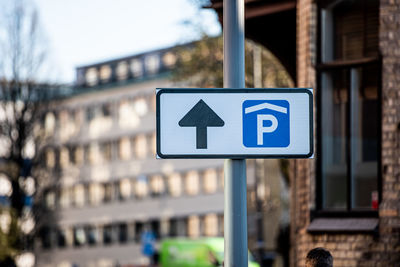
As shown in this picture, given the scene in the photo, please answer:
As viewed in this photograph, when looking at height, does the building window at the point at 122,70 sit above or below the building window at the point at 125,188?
above

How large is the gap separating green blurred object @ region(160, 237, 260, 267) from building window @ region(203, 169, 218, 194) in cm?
3848

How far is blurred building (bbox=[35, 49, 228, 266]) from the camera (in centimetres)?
8125

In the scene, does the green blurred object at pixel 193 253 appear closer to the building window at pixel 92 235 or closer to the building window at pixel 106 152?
the building window at pixel 106 152

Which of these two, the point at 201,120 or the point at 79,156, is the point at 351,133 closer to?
the point at 201,120

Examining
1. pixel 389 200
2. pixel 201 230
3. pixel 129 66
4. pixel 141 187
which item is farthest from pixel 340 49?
pixel 129 66

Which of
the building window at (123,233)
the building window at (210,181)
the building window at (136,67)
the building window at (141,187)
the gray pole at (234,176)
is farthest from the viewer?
the building window at (136,67)

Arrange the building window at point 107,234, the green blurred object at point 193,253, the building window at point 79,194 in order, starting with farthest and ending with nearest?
the building window at point 79,194 < the building window at point 107,234 < the green blurred object at point 193,253

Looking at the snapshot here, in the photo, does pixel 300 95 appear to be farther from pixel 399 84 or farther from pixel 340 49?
pixel 340 49

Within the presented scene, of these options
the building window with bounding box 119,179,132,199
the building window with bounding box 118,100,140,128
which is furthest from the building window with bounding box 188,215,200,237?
the building window with bounding box 118,100,140,128

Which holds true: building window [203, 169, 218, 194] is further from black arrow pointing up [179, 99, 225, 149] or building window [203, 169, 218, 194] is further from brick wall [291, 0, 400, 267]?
black arrow pointing up [179, 99, 225, 149]

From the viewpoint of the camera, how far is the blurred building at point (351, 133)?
14367 millimetres

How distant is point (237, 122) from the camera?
661 centimetres

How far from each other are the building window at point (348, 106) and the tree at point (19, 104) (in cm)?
4173

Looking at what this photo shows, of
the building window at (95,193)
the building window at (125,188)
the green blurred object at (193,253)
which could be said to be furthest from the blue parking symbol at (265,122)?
the building window at (95,193)
